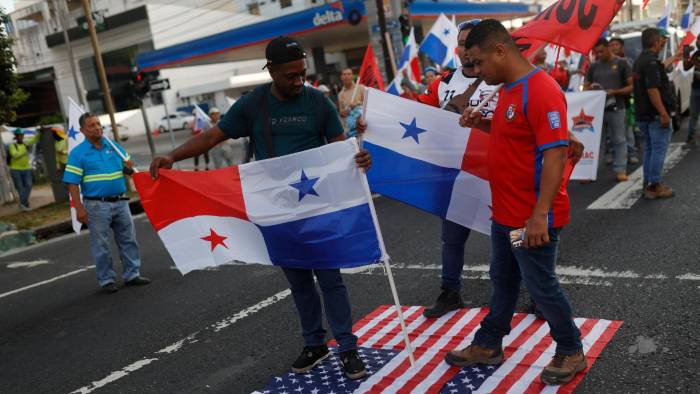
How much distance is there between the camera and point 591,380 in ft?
11.2

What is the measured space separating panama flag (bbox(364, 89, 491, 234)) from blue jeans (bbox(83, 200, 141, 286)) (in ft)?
12.6

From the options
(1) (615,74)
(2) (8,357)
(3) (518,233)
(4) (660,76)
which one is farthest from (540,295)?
(1) (615,74)

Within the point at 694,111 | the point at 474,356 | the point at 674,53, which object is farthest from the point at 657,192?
the point at 674,53

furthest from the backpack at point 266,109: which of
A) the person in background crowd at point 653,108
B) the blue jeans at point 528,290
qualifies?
the person in background crowd at point 653,108

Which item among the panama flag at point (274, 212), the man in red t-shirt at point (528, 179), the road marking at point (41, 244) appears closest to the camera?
the man in red t-shirt at point (528, 179)

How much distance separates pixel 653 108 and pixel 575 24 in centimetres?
384

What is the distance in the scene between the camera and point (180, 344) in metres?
4.86

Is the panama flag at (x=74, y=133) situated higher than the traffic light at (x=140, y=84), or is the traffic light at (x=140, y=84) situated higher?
the traffic light at (x=140, y=84)

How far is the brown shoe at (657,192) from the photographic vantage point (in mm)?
7410

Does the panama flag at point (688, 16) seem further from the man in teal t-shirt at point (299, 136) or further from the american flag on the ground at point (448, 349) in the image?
the man in teal t-shirt at point (299, 136)

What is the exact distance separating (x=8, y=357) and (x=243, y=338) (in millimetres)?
2038

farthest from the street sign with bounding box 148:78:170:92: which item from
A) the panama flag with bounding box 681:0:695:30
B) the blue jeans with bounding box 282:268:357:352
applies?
the blue jeans with bounding box 282:268:357:352

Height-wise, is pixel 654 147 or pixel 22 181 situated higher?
pixel 22 181

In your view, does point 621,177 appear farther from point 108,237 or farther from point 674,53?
point 108,237
